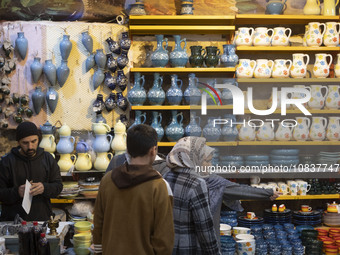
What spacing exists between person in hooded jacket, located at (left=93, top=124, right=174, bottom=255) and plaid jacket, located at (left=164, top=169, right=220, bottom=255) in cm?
26

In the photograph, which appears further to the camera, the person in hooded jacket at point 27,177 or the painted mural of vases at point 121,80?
the painted mural of vases at point 121,80

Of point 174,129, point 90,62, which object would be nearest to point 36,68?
point 90,62

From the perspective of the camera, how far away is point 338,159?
189 inches

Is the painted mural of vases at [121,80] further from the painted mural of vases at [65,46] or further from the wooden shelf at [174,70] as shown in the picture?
the painted mural of vases at [65,46]

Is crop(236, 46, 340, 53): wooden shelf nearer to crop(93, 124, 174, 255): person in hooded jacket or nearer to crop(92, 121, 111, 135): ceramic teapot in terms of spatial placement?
crop(92, 121, 111, 135): ceramic teapot

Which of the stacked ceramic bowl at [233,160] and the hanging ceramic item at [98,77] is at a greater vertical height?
the hanging ceramic item at [98,77]

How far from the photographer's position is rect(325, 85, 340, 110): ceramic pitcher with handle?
4.76 m

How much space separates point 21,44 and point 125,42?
0.93 metres

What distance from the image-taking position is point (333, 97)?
4766 mm

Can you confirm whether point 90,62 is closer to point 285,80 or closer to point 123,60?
point 123,60

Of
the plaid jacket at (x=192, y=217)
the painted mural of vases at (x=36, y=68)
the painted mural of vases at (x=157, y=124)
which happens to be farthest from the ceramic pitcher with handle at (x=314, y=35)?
the plaid jacket at (x=192, y=217)

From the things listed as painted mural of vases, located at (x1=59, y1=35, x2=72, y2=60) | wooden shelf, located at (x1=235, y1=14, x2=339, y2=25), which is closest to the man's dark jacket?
painted mural of vases, located at (x1=59, y1=35, x2=72, y2=60)

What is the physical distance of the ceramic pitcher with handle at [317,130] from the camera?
4.78 meters

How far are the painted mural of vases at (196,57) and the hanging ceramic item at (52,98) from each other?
4.12 ft
